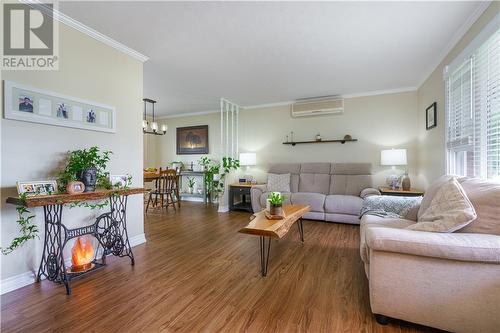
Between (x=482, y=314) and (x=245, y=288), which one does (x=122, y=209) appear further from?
(x=482, y=314)

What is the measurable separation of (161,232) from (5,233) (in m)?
1.86

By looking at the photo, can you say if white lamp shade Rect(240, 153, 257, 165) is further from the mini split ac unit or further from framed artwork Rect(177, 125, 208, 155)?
framed artwork Rect(177, 125, 208, 155)

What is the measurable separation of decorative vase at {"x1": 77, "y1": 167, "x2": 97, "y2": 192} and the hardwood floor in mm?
837

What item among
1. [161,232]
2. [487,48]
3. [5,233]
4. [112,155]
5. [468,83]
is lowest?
[161,232]

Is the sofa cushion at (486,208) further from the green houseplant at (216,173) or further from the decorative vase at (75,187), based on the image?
the green houseplant at (216,173)

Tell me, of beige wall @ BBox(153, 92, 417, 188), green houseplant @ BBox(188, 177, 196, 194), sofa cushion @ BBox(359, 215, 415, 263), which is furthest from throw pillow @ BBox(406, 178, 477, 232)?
green houseplant @ BBox(188, 177, 196, 194)

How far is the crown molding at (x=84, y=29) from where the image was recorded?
2051 millimetres

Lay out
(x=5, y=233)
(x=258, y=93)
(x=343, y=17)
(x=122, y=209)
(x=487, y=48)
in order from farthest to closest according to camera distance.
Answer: (x=258, y=93), (x=122, y=209), (x=343, y=17), (x=487, y=48), (x=5, y=233)

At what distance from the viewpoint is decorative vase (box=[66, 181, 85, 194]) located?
79.4 inches

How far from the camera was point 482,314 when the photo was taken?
4.15 feet

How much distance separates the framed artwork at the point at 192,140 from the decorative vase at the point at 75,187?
4.28 metres

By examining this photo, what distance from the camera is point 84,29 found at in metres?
2.37

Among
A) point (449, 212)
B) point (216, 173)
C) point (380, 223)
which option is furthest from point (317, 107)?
point (449, 212)

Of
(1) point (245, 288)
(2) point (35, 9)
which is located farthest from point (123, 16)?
(1) point (245, 288)
